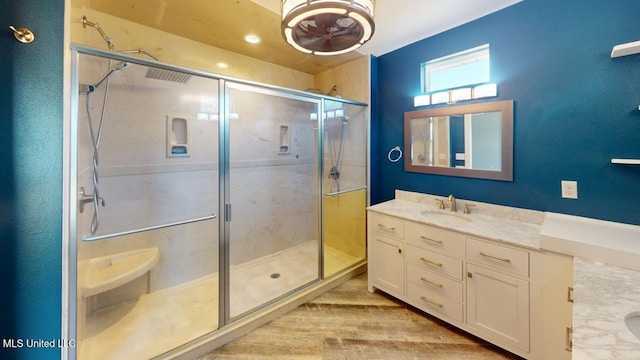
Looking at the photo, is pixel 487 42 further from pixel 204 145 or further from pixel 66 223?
pixel 66 223

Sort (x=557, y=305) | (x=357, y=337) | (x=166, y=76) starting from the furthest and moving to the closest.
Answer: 1. (x=166, y=76)
2. (x=357, y=337)
3. (x=557, y=305)

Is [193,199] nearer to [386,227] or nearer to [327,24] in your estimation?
[386,227]

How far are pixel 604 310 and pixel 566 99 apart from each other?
153cm

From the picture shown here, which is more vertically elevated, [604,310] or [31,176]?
[31,176]

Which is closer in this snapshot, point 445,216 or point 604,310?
point 604,310

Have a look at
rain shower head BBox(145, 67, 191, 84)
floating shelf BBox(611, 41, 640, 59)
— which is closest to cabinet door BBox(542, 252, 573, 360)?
floating shelf BBox(611, 41, 640, 59)

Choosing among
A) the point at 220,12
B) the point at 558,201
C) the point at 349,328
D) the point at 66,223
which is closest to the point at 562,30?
the point at 558,201

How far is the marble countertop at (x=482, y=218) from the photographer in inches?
61.7

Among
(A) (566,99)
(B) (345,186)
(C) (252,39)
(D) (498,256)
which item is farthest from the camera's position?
(B) (345,186)

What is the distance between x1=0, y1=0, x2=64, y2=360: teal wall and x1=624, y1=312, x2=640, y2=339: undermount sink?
7.34 feet

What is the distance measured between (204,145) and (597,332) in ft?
8.85

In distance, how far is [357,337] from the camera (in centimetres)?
179

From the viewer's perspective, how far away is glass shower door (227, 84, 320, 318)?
2496 mm

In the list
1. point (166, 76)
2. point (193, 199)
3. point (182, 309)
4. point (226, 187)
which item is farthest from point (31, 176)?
point (182, 309)
